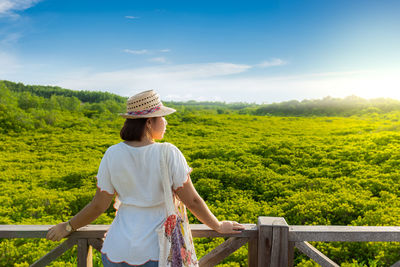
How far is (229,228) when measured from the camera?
183 centimetres

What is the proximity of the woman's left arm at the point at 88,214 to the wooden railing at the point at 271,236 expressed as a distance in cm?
12

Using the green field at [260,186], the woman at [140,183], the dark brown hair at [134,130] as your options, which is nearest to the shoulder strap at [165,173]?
the woman at [140,183]

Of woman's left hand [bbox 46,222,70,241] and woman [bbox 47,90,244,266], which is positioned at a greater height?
woman [bbox 47,90,244,266]

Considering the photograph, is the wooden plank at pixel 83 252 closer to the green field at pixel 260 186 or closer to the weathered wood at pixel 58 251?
the weathered wood at pixel 58 251

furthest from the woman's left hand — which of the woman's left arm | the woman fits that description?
the woman

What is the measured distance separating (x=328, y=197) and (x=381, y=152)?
13.7ft

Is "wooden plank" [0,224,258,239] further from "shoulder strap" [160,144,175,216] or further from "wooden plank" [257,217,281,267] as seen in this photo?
"shoulder strap" [160,144,175,216]

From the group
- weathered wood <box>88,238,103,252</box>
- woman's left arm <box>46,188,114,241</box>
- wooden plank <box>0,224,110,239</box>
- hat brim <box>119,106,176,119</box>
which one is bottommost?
weathered wood <box>88,238,103,252</box>

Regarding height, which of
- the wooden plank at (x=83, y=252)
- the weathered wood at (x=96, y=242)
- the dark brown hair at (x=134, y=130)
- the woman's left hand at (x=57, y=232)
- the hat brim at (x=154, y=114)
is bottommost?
the wooden plank at (x=83, y=252)

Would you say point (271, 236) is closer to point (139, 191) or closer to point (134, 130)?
point (139, 191)

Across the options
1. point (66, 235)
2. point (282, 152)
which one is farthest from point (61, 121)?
point (66, 235)

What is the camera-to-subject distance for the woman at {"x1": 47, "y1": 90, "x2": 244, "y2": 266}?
1489 millimetres

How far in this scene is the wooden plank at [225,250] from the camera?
196cm

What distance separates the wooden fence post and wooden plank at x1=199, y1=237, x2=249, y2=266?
0.11m
